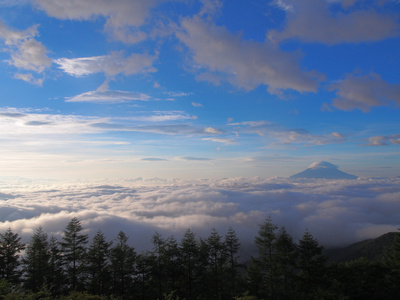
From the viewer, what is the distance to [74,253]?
1087 inches

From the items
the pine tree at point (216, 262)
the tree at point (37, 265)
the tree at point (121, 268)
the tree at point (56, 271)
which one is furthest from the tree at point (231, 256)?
the tree at point (37, 265)

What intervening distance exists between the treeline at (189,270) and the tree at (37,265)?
99 millimetres

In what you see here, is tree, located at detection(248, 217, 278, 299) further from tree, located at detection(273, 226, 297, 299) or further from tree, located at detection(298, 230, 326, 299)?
tree, located at detection(298, 230, 326, 299)

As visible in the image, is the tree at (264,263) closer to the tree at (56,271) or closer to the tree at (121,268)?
the tree at (121,268)

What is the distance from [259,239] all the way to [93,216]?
655 feet

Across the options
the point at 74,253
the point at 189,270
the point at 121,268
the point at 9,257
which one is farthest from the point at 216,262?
the point at 9,257

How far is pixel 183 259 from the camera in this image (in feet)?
101

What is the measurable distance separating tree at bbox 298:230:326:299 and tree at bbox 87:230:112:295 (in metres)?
23.8

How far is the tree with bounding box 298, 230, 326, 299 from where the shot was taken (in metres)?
25.7

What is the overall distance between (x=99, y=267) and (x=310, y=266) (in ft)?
84.2

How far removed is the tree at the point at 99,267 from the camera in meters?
27.0

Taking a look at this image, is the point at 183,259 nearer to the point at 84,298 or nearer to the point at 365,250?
the point at 84,298

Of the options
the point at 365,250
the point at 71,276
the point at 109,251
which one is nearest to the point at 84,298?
the point at 109,251

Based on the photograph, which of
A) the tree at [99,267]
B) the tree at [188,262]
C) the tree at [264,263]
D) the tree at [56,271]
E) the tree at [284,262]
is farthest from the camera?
the tree at [188,262]
